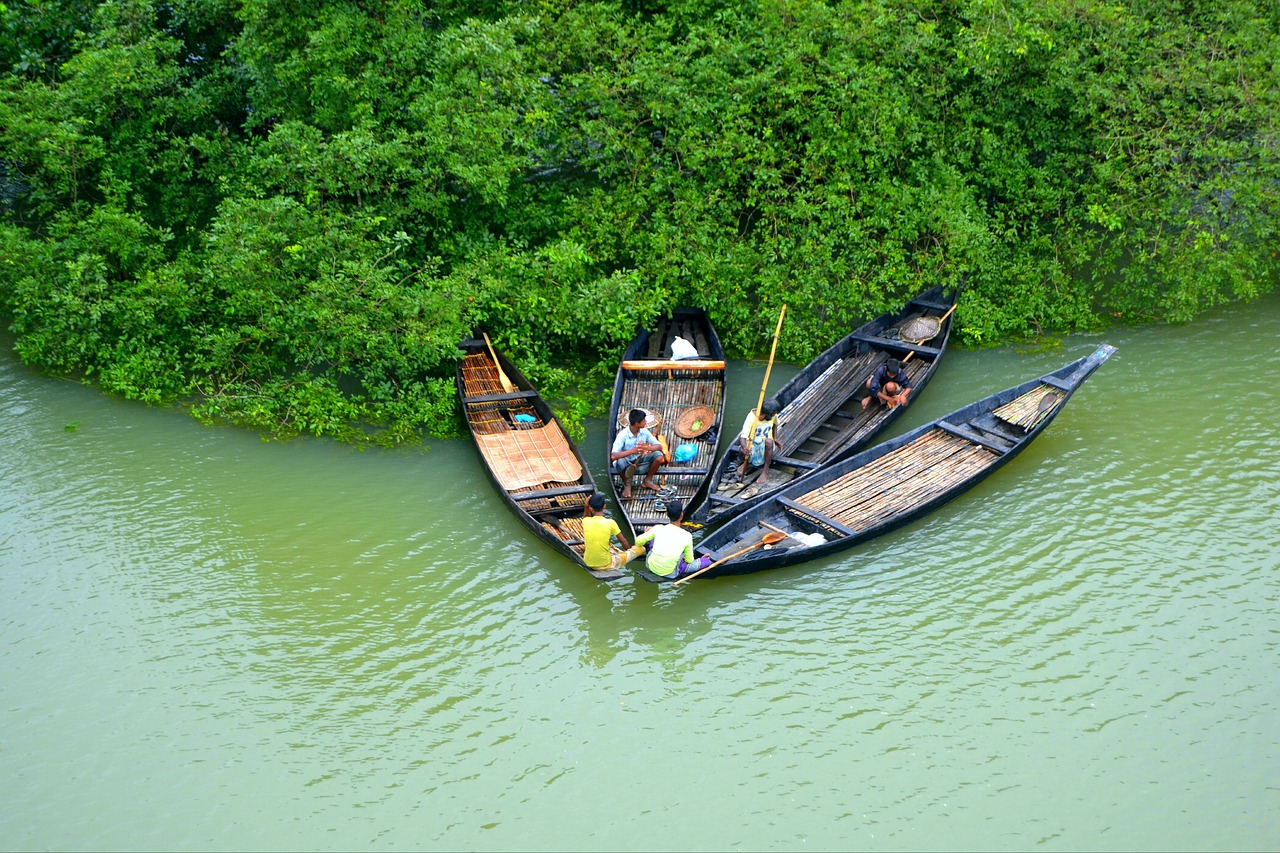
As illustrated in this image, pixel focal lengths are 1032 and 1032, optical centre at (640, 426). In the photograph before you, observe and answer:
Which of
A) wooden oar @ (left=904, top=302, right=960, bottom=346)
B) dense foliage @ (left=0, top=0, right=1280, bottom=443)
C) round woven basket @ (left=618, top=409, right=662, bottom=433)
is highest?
dense foliage @ (left=0, top=0, right=1280, bottom=443)

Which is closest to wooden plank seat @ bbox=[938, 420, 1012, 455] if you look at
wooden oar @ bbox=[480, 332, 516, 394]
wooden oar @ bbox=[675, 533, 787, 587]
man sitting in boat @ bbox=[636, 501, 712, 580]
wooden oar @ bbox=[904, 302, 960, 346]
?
wooden oar @ bbox=[904, 302, 960, 346]

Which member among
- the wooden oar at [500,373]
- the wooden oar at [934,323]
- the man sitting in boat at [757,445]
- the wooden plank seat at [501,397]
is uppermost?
the wooden oar at [500,373]

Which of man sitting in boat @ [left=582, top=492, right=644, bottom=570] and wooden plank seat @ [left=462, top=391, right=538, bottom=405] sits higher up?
wooden plank seat @ [left=462, top=391, right=538, bottom=405]

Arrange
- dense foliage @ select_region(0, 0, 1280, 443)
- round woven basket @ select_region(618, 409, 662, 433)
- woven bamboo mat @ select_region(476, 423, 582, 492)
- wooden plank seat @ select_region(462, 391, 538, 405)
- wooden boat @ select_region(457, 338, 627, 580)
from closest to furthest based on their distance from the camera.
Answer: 1. wooden boat @ select_region(457, 338, 627, 580)
2. woven bamboo mat @ select_region(476, 423, 582, 492)
3. round woven basket @ select_region(618, 409, 662, 433)
4. wooden plank seat @ select_region(462, 391, 538, 405)
5. dense foliage @ select_region(0, 0, 1280, 443)

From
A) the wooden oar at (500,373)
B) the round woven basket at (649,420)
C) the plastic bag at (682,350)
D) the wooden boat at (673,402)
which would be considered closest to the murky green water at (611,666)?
the round woven basket at (649,420)

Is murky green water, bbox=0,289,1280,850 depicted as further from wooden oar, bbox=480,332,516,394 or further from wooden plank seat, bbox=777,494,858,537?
wooden oar, bbox=480,332,516,394

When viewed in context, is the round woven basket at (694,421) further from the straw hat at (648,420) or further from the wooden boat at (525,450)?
the wooden boat at (525,450)

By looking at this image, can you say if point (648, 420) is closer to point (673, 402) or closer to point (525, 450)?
point (673, 402)
